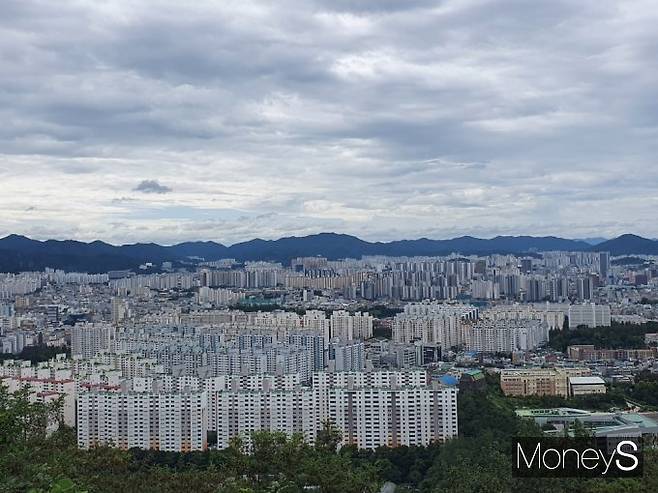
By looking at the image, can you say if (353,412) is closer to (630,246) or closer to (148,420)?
(148,420)

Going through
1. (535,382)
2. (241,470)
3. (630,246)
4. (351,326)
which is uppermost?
(630,246)

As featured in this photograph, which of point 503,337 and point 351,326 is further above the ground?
point 351,326

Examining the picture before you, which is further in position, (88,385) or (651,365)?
(651,365)

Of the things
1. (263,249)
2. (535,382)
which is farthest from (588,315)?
(263,249)

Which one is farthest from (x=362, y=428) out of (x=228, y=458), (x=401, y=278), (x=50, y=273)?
(x=50, y=273)

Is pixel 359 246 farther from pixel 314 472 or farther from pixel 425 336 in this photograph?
pixel 314 472

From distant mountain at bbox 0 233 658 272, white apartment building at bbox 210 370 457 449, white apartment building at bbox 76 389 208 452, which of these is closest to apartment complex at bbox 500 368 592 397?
white apartment building at bbox 210 370 457 449

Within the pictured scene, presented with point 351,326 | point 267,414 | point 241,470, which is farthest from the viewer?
point 351,326
